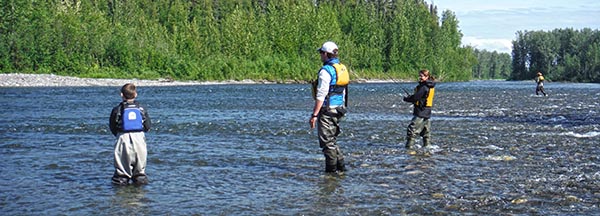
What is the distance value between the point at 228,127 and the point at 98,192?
434 inches

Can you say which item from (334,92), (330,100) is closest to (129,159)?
(330,100)

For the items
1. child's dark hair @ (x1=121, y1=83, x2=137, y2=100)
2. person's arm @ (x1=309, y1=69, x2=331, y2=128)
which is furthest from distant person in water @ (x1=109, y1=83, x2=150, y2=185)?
person's arm @ (x1=309, y1=69, x2=331, y2=128)

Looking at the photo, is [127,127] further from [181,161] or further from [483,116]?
[483,116]

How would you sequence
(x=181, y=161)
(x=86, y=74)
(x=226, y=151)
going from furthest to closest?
(x=86, y=74) → (x=226, y=151) → (x=181, y=161)

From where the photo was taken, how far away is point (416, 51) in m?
135

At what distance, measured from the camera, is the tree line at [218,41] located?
83.3 metres

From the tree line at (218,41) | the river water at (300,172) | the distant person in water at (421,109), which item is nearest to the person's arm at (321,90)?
the river water at (300,172)

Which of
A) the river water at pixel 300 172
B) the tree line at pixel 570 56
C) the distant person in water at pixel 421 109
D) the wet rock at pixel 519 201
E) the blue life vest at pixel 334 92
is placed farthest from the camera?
the tree line at pixel 570 56

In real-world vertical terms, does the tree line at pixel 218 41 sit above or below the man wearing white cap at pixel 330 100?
above

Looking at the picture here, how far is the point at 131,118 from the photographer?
9.99 metres

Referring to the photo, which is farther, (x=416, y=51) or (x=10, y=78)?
(x=416, y=51)

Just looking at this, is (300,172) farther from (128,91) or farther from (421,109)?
(421,109)

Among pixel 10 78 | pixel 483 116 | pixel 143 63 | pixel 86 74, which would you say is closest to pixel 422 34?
pixel 143 63

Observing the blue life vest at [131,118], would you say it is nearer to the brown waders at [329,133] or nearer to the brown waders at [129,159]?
the brown waders at [129,159]
